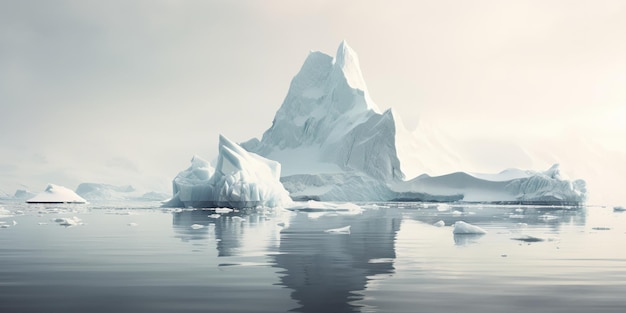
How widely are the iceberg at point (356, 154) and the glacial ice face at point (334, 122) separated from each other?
0.10 meters

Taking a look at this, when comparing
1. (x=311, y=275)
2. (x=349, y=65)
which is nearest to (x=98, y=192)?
(x=349, y=65)

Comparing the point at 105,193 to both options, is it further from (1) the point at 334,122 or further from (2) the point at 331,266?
(2) the point at 331,266

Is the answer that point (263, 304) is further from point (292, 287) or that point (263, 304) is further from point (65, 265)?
point (65, 265)

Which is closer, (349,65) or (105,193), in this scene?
(349,65)

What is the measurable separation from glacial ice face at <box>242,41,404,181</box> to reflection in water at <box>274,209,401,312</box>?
47046mm

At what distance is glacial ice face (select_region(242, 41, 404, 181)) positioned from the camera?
200 feet

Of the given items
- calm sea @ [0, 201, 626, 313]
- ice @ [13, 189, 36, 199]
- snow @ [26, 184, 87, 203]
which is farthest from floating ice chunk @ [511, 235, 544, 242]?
ice @ [13, 189, 36, 199]

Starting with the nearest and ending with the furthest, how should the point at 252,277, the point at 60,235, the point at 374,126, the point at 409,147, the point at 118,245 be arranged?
the point at 252,277, the point at 118,245, the point at 60,235, the point at 374,126, the point at 409,147

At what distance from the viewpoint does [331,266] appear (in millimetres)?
8383

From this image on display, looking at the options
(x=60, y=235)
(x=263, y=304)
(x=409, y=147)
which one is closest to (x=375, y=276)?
(x=263, y=304)

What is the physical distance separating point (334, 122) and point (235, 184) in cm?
3915

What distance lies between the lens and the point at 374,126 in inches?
2425

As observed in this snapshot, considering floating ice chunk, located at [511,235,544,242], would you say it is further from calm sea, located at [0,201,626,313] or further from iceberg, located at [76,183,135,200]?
iceberg, located at [76,183,135,200]

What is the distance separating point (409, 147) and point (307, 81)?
15625 millimetres
